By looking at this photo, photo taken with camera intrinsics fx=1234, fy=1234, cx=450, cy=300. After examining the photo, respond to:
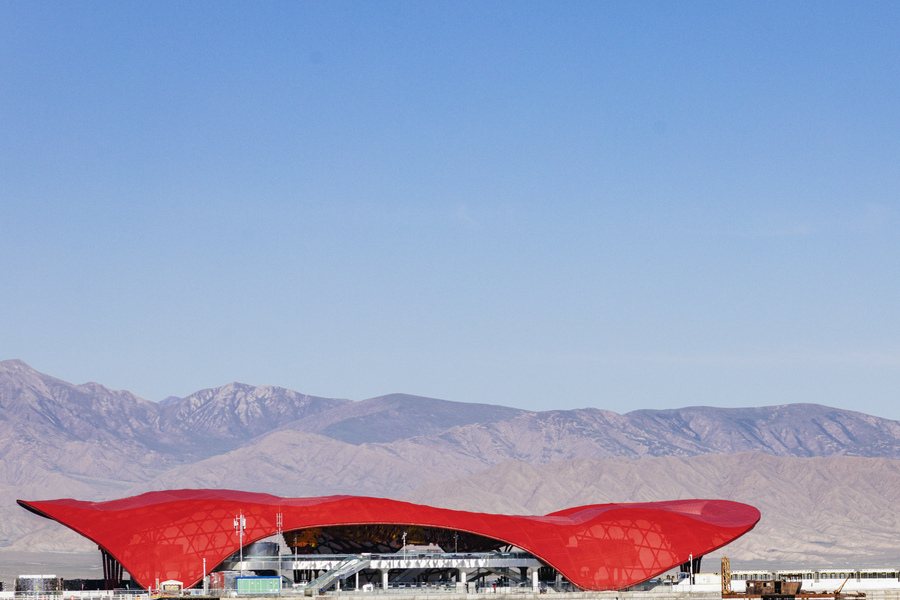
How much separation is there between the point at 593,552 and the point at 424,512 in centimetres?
1640

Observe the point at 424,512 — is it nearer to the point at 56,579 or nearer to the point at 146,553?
the point at 146,553

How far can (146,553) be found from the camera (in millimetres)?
110562

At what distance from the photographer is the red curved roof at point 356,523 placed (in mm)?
111188

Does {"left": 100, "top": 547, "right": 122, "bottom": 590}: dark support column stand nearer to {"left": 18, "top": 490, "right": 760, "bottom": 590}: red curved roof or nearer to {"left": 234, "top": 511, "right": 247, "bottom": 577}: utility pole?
{"left": 18, "top": 490, "right": 760, "bottom": 590}: red curved roof

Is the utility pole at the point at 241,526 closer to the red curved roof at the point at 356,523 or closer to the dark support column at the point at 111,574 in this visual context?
the red curved roof at the point at 356,523

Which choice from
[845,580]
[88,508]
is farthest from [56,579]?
[845,580]

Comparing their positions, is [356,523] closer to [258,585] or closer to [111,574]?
[258,585]

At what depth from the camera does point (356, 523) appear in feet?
377

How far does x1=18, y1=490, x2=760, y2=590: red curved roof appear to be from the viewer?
111188 millimetres

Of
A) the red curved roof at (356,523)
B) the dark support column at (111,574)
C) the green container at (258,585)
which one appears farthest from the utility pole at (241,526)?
the dark support column at (111,574)

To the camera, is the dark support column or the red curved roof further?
the dark support column

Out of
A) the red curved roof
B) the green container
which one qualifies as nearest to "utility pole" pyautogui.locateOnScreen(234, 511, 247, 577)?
the red curved roof

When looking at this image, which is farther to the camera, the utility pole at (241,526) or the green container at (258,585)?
the utility pole at (241,526)

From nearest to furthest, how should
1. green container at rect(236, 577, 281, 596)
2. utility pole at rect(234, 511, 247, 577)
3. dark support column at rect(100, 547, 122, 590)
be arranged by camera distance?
green container at rect(236, 577, 281, 596) → utility pole at rect(234, 511, 247, 577) → dark support column at rect(100, 547, 122, 590)
